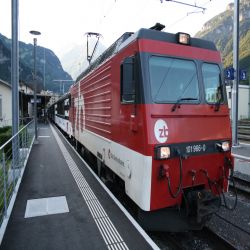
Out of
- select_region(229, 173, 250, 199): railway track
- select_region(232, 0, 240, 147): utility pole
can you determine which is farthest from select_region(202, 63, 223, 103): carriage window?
select_region(232, 0, 240, 147): utility pole

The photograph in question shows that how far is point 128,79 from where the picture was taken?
15.7 feet

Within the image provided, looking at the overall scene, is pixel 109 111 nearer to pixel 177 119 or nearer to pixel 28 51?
pixel 177 119

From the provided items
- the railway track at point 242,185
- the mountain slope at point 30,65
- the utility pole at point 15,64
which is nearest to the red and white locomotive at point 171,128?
the railway track at point 242,185

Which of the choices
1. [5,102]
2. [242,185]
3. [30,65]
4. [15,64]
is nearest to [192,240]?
[242,185]

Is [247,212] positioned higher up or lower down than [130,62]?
lower down

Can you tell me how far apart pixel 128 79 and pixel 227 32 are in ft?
564

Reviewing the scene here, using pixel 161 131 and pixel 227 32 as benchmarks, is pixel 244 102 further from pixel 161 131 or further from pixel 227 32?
pixel 227 32

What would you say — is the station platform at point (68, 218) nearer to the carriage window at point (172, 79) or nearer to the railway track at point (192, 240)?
the railway track at point (192, 240)

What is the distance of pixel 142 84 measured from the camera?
4480 mm

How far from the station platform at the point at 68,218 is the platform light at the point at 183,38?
2.94 m

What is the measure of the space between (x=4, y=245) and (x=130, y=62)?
3.08 m

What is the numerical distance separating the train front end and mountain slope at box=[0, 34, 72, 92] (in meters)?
71.0

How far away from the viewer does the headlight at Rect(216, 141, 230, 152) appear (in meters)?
5.05

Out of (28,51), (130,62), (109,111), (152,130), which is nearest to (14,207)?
(109,111)
